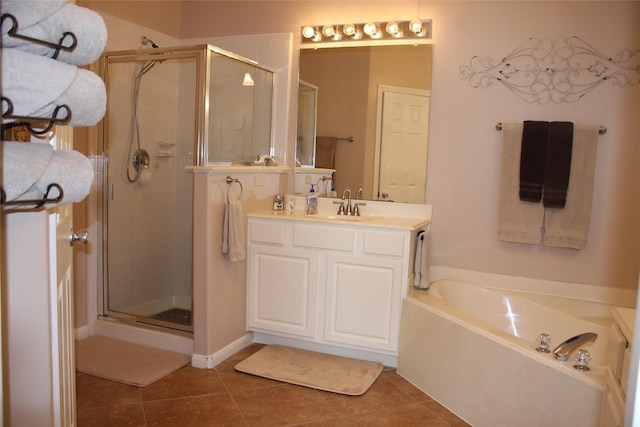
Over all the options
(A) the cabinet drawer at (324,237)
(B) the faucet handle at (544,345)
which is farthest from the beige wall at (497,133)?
(B) the faucet handle at (544,345)

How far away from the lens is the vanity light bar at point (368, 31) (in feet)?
11.3

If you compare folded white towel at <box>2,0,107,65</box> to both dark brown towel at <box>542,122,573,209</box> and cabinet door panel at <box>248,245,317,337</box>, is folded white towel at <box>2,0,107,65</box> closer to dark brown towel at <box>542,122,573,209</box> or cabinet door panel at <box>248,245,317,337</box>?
cabinet door panel at <box>248,245,317,337</box>

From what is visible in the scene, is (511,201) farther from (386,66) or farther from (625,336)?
(625,336)

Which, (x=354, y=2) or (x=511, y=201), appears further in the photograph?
(x=354, y=2)

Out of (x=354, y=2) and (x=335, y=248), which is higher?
(x=354, y=2)

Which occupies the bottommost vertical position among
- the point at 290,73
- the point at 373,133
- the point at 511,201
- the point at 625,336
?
the point at 625,336

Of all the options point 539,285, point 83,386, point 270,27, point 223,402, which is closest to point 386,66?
point 270,27

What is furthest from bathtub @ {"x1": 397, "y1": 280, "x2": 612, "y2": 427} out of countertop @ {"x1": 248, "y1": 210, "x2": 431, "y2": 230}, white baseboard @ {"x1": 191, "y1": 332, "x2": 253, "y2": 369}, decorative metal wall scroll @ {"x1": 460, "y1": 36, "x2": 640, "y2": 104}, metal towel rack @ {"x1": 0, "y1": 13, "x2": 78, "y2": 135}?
metal towel rack @ {"x1": 0, "y1": 13, "x2": 78, "y2": 135}

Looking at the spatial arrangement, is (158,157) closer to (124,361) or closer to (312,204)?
(312,204)

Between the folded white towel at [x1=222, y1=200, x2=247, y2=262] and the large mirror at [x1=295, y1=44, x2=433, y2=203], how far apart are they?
0.84 metres

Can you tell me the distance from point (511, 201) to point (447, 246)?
1.67 feet

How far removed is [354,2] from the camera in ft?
12.0

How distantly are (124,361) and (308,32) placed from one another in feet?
8.10

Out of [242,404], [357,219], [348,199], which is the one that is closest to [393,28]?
[348,199]
